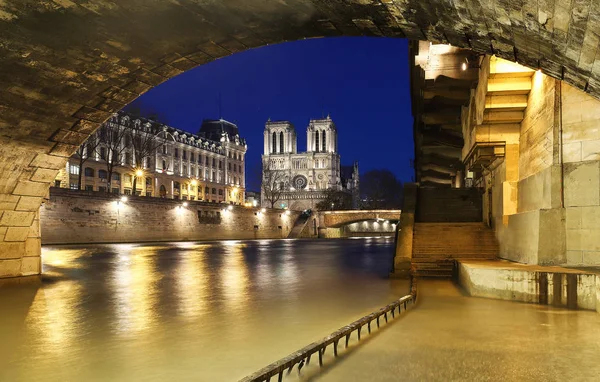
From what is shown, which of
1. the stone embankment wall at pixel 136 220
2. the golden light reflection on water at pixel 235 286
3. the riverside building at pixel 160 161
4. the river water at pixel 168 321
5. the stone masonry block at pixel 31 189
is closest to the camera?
the river water at pixel 168 321

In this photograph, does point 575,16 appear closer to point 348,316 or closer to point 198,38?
point 198,38

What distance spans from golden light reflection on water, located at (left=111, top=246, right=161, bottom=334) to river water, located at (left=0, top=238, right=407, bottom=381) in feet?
0.07

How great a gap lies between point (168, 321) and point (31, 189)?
752 centimetres

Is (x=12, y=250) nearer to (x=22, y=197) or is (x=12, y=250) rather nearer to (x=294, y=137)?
(x=22, y=197)

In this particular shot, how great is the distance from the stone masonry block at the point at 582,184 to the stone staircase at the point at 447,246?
5.62 metres

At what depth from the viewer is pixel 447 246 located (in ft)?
53.9

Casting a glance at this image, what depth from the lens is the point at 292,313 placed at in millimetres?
9836

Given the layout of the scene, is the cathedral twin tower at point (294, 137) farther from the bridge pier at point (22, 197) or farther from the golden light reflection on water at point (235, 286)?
the bridge pier at point (22, 197)

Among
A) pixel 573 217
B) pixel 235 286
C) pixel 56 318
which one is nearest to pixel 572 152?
pixel 573 217

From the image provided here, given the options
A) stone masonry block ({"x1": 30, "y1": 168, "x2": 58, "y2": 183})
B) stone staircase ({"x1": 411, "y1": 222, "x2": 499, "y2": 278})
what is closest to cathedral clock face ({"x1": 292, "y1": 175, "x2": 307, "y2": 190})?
stone staircase ({"x1": 411, "y1": 222, "x2": 499, "y2": 278})

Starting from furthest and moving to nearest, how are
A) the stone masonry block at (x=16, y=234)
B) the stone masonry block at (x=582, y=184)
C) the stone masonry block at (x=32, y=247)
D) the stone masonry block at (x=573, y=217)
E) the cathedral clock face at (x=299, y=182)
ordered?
the cathedral clock face at (x=299, y=182), the stone masonry block at (x=32, y=247), the stone masonry block at (x=16, y=234), the stone masonry block at (x=573, y=217), the stone masonry block at (x=582, y=184)

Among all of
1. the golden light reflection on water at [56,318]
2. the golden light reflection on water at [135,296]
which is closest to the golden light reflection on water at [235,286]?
the golden light reflection on water at [135,296]

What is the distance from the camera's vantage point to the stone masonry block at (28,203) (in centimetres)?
1395

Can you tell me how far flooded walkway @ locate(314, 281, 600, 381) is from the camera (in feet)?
18.3
